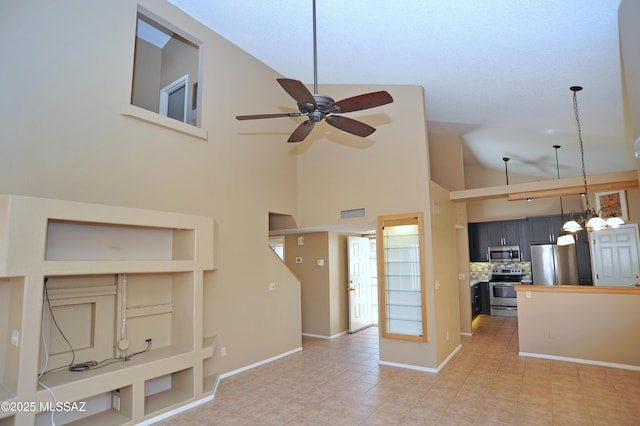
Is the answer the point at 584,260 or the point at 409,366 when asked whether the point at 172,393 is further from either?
the point at 584,260

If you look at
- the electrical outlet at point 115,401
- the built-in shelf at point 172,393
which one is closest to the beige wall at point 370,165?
the built-in shelf at point 172,393

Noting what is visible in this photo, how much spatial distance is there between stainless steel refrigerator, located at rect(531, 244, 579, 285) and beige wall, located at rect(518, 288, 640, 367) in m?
3.37

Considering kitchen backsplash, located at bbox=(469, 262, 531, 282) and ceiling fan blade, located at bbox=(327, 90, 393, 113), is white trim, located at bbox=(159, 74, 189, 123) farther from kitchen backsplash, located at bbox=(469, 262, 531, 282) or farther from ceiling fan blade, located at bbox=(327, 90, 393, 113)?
kitchen backsplash, located at bbox=(469, 262, 531, 282)

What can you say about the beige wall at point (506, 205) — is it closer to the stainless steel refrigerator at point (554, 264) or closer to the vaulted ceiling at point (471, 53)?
the stainless steel refrigerator at point (554, 264)

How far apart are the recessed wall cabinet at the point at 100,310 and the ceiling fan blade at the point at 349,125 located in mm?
1984

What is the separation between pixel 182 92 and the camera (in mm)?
5797

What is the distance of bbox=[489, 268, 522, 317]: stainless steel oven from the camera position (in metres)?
8.82

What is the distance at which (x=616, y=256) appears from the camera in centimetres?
694

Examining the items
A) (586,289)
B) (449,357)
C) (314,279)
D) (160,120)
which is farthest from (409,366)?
(160,120)

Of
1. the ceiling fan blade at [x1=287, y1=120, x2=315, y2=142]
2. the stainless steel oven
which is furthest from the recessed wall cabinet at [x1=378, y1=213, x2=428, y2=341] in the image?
the stainless steel oven

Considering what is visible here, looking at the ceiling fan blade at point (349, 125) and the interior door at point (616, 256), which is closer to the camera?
the ceiling fan blade at point (349, 125)

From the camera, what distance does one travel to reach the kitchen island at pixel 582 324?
4.86m

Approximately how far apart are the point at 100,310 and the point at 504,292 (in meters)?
8.82

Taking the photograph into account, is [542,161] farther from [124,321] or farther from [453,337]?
[124,321]
